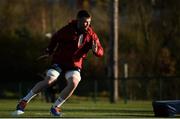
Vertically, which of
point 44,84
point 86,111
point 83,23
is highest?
point 83,23

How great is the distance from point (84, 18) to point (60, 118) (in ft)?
6.57

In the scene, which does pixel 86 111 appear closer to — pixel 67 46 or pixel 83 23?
pixel 67 46

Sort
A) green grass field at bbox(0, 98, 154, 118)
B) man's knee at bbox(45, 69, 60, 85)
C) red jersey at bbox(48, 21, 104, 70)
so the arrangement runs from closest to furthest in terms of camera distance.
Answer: man's knee at bbox(45, 69, 60, 85) → red jersey at bbox(48, 21, 104, 70) → green grass field at bbox(0, 98, 154, 118)

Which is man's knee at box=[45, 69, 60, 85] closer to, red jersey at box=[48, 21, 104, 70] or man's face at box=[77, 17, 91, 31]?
red jersey at box=[48, 21, 104, 70]

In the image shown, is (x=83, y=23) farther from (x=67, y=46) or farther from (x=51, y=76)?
(x=51, y=76)

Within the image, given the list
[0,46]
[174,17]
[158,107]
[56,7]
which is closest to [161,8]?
[174,17]

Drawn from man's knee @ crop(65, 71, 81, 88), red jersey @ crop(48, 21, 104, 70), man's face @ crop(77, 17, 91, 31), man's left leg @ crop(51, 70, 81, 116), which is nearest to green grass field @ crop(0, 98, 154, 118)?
man's left leg @ crop(51, 70, 81, 116)

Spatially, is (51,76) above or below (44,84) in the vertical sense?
above

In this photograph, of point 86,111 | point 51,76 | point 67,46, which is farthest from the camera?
point 86,111

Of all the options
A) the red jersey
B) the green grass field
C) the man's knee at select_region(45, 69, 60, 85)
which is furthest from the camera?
the green grass field

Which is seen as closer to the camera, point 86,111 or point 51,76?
point 51,76

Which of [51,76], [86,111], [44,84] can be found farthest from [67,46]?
[86,111]

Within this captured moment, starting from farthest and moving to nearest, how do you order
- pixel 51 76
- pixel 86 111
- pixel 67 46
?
pixel 86 111, pixel 67 46, pixel 51 76

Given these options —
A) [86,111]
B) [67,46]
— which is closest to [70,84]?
[67,46]
